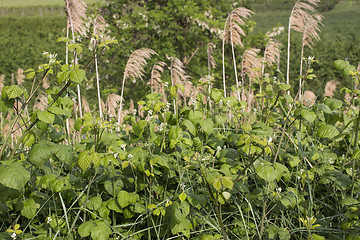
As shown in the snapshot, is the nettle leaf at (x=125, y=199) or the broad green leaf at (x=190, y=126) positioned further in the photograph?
the broad green leaf at (x=190, y=126)

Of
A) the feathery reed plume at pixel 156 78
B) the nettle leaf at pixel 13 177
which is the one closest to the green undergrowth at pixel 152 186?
the nettle leaf at pixel 13 177

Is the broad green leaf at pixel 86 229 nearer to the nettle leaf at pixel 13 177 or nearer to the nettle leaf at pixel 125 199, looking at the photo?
the nettle leaf at pixel 125 199

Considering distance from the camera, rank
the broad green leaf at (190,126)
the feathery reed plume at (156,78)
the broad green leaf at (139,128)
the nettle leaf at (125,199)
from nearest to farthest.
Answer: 1. the nettle leaf at (125,199)
2. the broad green leaf at (139,128)
3. the broad green leaf at (190,126)
4. the feathery reed plume at (156,78)

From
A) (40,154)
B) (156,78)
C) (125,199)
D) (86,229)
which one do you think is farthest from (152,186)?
(156,78)

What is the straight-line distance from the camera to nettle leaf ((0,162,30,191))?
1.48 m

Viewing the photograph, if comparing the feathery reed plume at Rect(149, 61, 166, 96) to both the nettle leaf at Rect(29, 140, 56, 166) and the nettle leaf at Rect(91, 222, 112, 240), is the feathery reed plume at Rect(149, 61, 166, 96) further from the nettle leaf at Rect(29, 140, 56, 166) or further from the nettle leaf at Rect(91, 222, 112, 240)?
the nettle leaf at Rect(91, 222, 112, 240)

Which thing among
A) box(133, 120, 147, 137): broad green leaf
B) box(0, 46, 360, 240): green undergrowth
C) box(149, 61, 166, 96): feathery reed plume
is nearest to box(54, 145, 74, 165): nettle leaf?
box(0, 46, 360, 240): green undergrowth

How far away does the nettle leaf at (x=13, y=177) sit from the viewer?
4.85ft

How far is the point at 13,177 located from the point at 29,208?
0.36m

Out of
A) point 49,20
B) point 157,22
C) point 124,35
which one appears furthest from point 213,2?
point 49,20

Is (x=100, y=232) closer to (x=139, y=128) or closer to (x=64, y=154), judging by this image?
(x=64, y=154)

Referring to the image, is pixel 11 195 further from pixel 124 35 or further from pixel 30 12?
pixel 30 12

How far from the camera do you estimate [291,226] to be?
80.7 inches

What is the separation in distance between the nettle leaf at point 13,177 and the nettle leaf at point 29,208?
0.32 m
